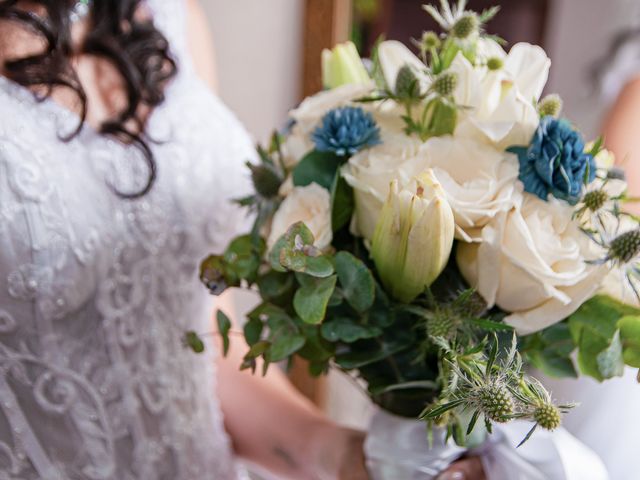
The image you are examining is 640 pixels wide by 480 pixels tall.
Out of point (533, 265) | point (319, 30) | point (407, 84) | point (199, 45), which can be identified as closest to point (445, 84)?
point (407, 84)

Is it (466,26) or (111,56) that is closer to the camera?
(466,26)

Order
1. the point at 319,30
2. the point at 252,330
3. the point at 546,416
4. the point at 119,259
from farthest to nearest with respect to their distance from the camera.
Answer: the point at 319,30 → the point at 119,259 → the point at 252,330 → the point at 546,416

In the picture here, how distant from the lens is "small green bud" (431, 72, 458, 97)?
42 cm

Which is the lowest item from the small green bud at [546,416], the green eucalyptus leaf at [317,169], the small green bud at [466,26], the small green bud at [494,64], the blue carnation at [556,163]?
the small green bud at [546,416]

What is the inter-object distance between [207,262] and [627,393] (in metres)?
0.43

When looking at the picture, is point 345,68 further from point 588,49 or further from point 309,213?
point 588,49

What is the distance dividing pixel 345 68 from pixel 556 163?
202 mm

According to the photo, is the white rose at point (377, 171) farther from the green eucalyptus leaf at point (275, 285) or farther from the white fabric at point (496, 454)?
the white fabric at point (496, 454)

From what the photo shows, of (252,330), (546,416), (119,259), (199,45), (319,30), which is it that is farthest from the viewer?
(319,30)

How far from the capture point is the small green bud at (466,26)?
0.44 meters

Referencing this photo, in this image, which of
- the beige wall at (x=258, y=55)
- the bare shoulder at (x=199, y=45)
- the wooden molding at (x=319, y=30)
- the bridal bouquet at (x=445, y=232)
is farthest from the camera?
the beige wall at (x=258, y=55)

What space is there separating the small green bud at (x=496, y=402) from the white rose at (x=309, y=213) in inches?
6.5

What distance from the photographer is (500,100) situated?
0.43 metres

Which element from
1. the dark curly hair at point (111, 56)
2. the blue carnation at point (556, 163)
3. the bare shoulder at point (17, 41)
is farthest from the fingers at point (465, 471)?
the bare shoulder at point (17, 41)
